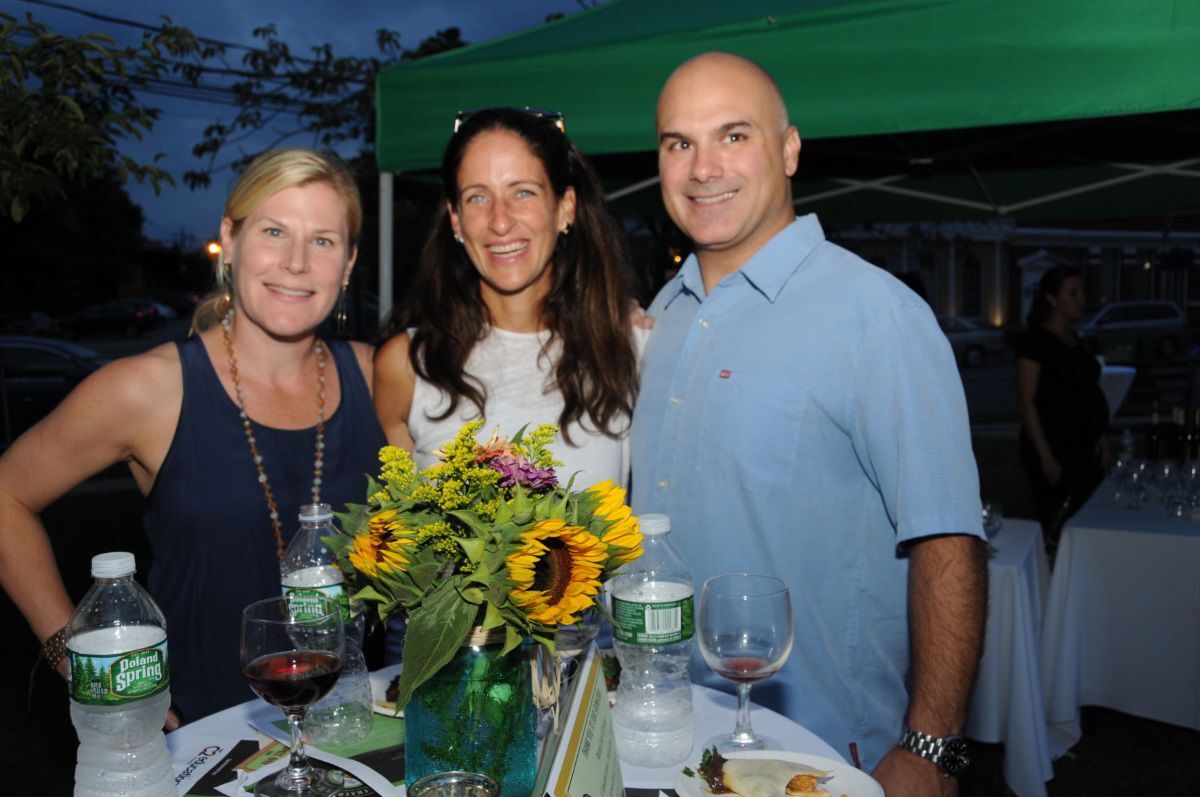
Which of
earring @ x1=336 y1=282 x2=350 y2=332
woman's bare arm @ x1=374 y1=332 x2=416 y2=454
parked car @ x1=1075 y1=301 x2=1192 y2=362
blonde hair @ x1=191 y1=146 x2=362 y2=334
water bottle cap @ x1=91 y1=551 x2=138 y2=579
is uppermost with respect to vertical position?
parked car @ x1=1075 y1=301 x2=1192 y2=362

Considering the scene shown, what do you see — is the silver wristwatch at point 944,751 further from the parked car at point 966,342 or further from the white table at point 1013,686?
the parked car at point 966,342

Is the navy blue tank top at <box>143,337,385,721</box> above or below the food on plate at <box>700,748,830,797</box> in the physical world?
above

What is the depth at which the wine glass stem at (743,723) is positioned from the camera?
1578mm

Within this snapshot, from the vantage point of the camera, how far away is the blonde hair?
7.48ft

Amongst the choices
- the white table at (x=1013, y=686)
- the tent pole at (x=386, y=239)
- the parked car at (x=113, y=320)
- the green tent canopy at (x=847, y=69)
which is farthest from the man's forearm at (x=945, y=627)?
the parked car at (x=113, y=320)

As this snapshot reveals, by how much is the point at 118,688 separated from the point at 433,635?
0.53m

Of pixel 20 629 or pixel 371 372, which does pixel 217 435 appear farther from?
pixel 20 629

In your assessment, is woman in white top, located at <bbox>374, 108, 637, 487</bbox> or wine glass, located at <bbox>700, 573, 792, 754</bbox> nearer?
wine glass, located at <bbox>700, 573, 792, 754</bbox>

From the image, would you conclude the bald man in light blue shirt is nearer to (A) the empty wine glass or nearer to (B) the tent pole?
(B) the tent pole

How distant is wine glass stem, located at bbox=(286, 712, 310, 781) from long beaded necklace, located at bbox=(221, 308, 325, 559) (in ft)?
2.72

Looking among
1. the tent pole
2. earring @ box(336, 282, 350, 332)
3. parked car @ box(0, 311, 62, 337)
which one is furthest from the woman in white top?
parked car @ box(0, 311, 62, 337)

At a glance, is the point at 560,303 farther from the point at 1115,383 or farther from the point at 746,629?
the point at 1115,383

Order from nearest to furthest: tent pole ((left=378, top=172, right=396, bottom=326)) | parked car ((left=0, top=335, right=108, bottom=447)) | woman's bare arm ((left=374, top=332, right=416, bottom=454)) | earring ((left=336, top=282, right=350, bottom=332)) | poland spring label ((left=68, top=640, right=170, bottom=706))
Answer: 1. poland spring label ((left=68, top=640, right=170, bottom=706))
2. woman's bare arm ((left=374, top=332, right=416, bottom=454))
3. earring ((left=336, top=282, right=350, bottom=332))
4. tent pole ((left=378, top=172, right=396, bottom=326))
5. parked car ((left=0, top=335, right=108, bottom=447))

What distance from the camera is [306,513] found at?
1712 mm
